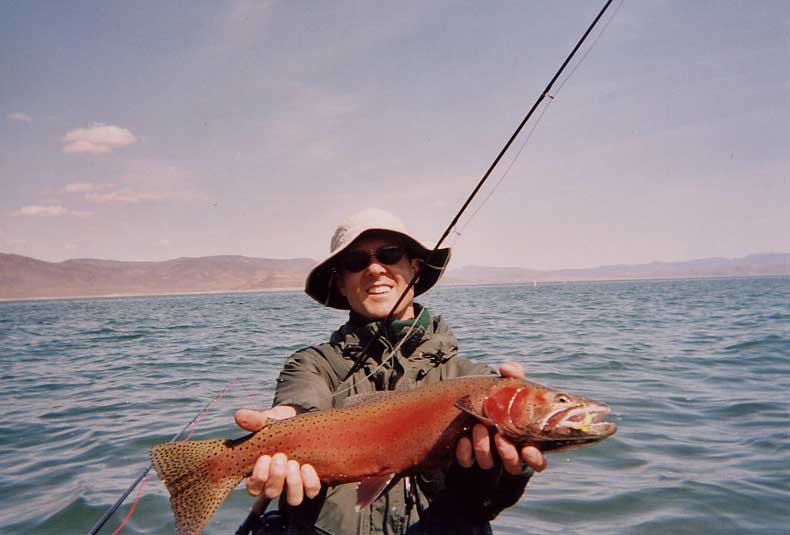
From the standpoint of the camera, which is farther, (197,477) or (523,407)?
(197,477)

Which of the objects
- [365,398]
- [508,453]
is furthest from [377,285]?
[508,453]

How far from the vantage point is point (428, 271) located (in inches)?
197

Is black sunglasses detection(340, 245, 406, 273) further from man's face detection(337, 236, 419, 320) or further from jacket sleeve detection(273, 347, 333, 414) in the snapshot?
jacket sleeve detection(273, 347, 333, 414)

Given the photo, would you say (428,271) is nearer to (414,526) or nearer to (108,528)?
(414,526)

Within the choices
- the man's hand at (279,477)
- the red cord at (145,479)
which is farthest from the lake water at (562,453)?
the man's hand at (279,477)

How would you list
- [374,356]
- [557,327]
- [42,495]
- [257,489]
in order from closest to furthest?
[257,489] < [374,356] < [42,495] < [557,327]

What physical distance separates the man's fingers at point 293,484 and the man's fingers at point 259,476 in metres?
0.11

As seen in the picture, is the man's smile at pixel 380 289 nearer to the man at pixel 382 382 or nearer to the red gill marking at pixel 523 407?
the man at pixel 382 382

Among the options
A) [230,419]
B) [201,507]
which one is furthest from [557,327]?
[201,507]

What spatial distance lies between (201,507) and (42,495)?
15.7ft

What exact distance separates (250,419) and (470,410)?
1.25 metres

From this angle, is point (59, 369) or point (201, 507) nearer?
point (201, 507)

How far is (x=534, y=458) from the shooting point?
2.82 m

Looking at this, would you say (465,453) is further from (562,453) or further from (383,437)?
(562,453)
